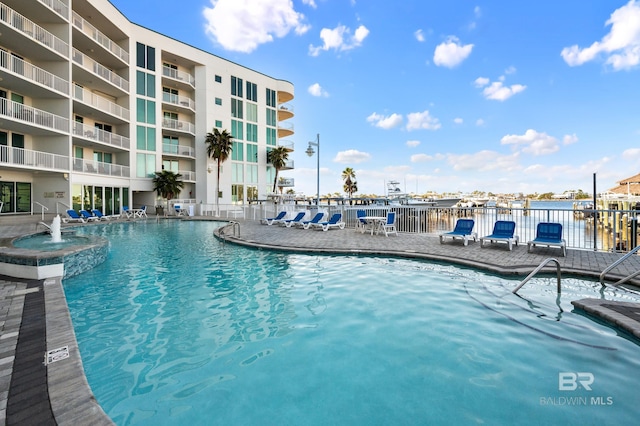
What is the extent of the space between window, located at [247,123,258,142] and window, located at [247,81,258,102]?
2.95 meters

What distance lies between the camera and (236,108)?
32.6 meters

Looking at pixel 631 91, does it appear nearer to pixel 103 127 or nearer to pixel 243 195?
pixel 243 195

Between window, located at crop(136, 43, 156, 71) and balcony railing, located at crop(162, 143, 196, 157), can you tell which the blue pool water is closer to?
balcony railing, located at crop(162, 143, 196, 157)

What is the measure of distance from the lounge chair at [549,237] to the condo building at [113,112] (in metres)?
22.6

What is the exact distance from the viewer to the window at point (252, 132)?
3347cm

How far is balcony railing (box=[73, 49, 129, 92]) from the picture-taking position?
65.7 ft

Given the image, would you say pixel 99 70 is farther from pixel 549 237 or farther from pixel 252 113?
pixel 549 237

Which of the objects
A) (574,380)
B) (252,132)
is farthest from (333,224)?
(252,132)

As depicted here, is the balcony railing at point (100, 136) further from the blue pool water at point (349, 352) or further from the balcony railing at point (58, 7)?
the blue pool water at point (349, 352)

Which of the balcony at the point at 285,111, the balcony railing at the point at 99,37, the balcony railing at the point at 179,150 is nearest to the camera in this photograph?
the balcony railing at the point at 99,37

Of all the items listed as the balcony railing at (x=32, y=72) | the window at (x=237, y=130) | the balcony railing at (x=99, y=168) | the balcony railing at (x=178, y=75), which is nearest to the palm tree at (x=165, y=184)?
the balcony railing at (x=99, y=168)

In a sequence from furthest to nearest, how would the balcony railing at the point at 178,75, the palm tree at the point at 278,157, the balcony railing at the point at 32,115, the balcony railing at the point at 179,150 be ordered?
1. the palm tree at the point at 278,157
2. the balcony railing at the point at 179,150
3. the balcony railing at the point at 178,75
4. the balcony railing at the point at 32,115

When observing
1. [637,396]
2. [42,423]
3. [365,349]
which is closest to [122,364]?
[42,423]

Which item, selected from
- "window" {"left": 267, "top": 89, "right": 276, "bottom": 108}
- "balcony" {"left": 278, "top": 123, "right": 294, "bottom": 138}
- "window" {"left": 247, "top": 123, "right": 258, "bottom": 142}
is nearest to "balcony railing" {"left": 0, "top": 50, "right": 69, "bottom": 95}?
"window" {"left": 247, "top": 123, "right": 258, "bottom": 142}
